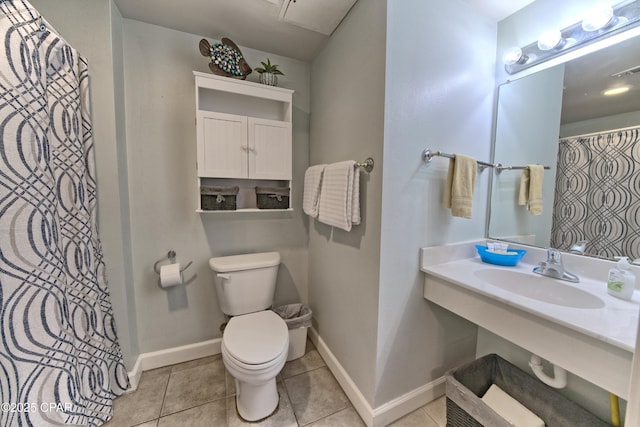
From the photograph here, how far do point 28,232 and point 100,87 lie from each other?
87cm

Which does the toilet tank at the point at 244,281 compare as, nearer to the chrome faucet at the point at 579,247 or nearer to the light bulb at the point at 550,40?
the chrome faucet at the point at 579,247

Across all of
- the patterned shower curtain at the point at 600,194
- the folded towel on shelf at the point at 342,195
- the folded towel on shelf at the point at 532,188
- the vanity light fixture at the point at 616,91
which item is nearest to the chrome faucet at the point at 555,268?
the patterned shower curtain at the point at 600,194

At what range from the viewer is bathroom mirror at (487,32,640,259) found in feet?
3.35

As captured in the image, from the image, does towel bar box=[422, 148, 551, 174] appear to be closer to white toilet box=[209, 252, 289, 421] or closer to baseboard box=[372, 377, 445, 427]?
white toilet box=[209, 252, 289, 421]

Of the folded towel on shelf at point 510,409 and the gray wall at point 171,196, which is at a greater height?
the gray wall at point 171,196

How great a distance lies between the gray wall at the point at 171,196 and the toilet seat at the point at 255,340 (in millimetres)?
494

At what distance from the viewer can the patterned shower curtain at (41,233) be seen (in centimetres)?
83

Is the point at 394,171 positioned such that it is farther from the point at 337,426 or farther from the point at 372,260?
the point at 337,426

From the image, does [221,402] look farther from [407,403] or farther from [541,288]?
[541,288]

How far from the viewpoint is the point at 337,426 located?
1.22m

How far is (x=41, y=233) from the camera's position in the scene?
35.4 inches

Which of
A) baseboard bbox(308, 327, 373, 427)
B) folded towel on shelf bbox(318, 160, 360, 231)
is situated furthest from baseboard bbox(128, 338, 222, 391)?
Result: folded towel on shelf bbox(318, 160, 360, 231)

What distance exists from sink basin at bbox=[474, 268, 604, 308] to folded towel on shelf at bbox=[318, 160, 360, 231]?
723 mm

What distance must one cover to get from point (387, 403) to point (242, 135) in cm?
180
